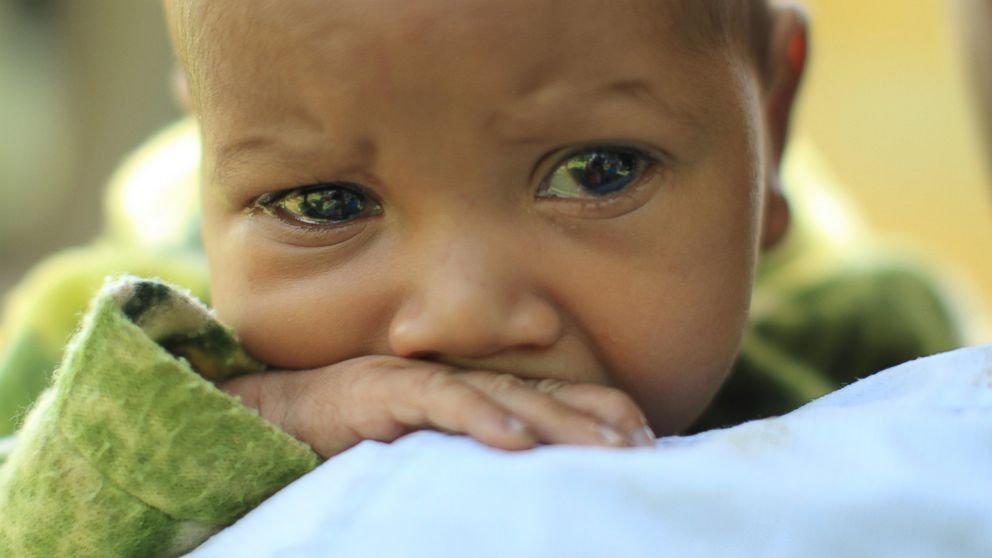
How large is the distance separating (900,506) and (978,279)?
9.44ft

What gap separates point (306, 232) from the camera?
863 millimetres

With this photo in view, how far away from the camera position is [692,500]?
56 centimetres

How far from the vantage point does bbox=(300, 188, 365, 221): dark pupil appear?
2.74 ft

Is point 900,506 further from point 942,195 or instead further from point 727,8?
point 942,195

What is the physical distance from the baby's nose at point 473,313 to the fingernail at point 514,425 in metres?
0.10

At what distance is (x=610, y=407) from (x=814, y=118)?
3132 millimetres

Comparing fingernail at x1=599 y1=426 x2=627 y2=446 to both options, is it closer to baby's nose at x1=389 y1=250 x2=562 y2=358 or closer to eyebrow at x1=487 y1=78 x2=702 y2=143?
baby's nose at x1=389 y1=250 x2=562 y2=358

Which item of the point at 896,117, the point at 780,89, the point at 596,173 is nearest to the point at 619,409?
the point at 596,173

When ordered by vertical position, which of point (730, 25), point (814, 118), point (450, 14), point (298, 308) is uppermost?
point (814, 118)

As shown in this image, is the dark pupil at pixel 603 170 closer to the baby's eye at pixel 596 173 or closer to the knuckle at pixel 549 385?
the baby's eye at pixel 596 173

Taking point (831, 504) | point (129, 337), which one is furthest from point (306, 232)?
point (831, 504)

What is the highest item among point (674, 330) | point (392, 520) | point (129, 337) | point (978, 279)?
point (978, 279)

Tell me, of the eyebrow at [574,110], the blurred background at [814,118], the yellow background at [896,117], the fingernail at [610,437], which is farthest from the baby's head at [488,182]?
the yellow background at [896,117]

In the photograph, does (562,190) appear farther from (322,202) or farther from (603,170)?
(322,202)
